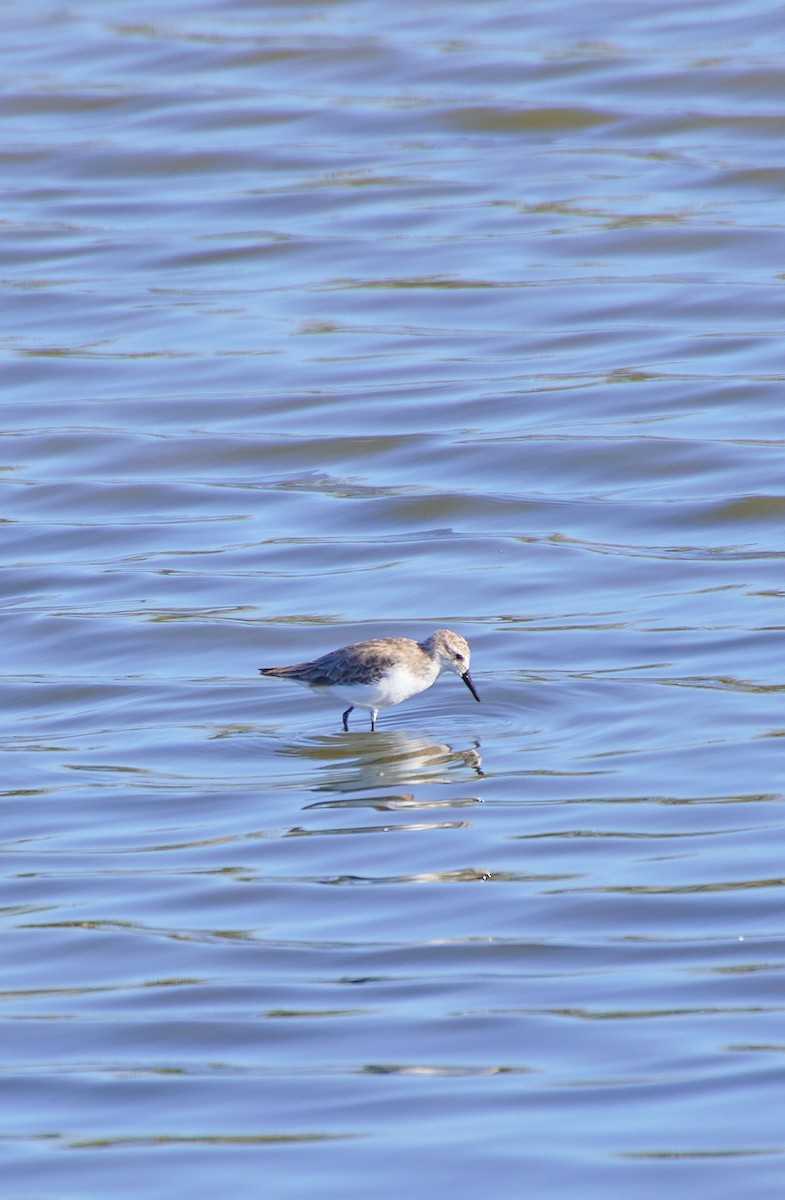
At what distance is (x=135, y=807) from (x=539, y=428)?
266 inches

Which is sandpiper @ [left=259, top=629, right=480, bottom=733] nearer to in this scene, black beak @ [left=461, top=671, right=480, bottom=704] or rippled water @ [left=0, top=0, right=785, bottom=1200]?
black beak @ [left=461, top=671, right=480, bottom=704]

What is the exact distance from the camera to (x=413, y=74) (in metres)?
24.7

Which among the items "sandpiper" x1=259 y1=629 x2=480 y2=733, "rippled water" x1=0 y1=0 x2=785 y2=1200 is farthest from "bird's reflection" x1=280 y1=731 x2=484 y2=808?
"sandpiper" x1=259 y1=629 x2=480 y2=733

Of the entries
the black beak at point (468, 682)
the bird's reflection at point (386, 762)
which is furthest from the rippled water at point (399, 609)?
the black beak at point (468, 682)

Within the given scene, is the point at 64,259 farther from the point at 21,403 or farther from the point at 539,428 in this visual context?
the point at 539,428

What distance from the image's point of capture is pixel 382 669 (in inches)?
376

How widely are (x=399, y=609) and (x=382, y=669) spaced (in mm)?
2121

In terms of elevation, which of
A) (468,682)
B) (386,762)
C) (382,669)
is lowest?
(386,762)

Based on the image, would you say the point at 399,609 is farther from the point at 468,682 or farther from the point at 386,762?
the point at 386,762

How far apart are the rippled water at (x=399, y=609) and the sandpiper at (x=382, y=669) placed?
11.9 inches

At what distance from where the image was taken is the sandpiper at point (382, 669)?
9570 millimetres

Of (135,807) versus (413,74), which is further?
(413,74)

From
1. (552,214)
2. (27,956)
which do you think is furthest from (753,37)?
(27,956)

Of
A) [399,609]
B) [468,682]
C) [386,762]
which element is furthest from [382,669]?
[399,609]
